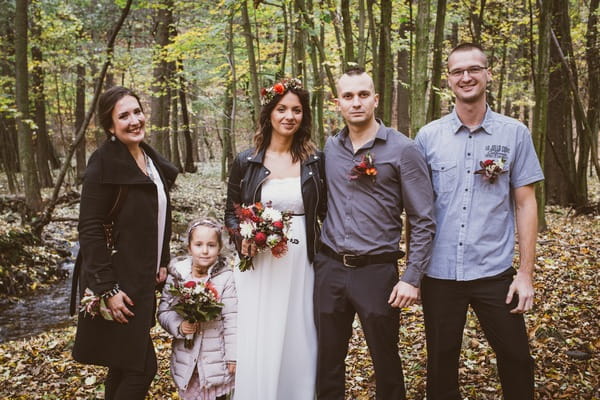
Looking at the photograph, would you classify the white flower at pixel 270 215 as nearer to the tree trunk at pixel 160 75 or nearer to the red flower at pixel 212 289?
the red flower at pixel 212 289

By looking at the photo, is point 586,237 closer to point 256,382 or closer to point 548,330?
point 548,330

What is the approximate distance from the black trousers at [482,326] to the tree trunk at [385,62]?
621 cm

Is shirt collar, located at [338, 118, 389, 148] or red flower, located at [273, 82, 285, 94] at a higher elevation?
red flower, located at [273, 82, 285, 94]

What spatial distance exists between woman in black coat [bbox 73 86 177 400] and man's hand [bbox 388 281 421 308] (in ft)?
5.51

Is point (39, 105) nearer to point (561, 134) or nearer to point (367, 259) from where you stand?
point (561, 134)

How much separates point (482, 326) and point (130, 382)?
7.91ft

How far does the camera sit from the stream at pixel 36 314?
8047 millimetres

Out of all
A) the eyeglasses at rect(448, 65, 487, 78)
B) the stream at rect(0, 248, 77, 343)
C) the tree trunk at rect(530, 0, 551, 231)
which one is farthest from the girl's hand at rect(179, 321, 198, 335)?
the tree trunk at rect(530, 0, 551, 231)

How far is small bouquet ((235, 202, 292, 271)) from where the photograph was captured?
3.41m

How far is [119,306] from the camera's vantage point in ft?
10.8

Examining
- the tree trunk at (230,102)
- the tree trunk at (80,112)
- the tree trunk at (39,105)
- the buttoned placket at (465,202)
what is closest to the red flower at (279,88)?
the buttoned placket at (465,202)

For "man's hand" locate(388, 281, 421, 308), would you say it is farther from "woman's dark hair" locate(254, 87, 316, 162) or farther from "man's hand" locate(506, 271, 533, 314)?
"woman's dark hair" locate(254, 87, 316, 162)

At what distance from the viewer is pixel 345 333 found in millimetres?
3494

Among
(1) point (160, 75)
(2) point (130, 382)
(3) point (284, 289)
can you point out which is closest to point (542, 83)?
(3) point (284, 289)
